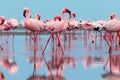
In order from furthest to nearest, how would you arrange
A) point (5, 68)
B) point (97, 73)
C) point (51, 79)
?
point (5, 68) < point (97, 73) < point (51, 79)

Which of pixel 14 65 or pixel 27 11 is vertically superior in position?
pixel 27 11

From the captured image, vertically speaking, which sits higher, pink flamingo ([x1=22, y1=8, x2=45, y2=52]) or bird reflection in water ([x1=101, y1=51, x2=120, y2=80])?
pink flamingo ([x1=22, y1=8, x2=45, y2=52])

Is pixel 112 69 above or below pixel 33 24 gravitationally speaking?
below

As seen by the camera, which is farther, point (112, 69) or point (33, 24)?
point (33, 24)

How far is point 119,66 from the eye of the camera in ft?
35.2

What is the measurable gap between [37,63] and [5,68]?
1120 millimetres

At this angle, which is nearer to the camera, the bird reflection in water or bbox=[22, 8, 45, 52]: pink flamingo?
the bird reflection in water

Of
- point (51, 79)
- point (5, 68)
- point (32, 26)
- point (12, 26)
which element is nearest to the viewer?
point (51, 79)

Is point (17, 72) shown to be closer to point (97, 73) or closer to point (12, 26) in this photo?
point (97, 73)

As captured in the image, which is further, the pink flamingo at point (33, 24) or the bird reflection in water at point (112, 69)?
the pink flamingo at point (33, 24)

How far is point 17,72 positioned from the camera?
9797 millimetres

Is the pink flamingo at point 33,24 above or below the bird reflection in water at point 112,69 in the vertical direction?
above

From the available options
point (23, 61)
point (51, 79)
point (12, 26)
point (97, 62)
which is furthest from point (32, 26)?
point (12, 26)

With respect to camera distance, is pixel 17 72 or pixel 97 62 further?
pixel 97 62
